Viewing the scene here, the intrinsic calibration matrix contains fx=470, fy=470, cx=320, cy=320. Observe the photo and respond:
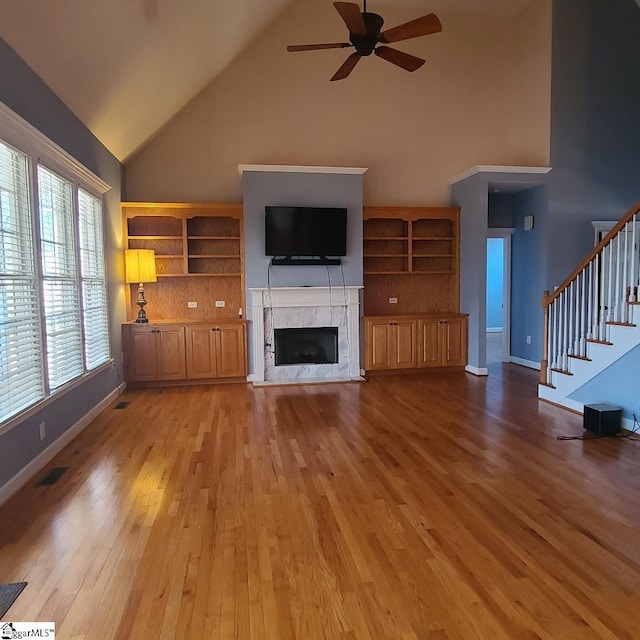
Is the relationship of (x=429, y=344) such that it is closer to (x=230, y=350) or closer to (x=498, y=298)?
(x=230, y=350)

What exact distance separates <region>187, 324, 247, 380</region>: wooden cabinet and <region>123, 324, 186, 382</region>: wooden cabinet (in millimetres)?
134

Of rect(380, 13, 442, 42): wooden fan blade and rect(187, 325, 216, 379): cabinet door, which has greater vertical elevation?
rect(380, 13, 442, 42): wooden fan blade

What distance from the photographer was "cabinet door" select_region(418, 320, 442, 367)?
673cm

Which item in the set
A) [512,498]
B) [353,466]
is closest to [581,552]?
[512,498]

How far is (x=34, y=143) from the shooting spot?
11.3 feet

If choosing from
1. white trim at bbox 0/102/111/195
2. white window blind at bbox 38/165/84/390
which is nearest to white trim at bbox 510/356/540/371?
white window blind at bbox 38/165/84/390

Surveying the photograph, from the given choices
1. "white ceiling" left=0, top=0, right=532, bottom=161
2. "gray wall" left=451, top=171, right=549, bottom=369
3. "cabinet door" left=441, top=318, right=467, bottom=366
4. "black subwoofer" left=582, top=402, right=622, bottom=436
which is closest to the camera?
"white ceiling" left=0, top=0, right=532, bottom=161

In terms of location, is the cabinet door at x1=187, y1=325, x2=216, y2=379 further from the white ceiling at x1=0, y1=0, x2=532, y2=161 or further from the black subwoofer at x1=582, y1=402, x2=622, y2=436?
the black subwoofer at x1=582, y1=402, x2=622, y2=436

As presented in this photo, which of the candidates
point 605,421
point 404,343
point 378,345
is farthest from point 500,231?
point 605,421

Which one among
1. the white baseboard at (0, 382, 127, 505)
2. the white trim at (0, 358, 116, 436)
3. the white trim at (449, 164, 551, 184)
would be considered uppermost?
the white trim at (449, 164, 551, 184)

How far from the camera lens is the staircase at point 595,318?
416 centimetres

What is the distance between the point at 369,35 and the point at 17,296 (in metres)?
3.43

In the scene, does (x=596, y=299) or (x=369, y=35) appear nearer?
(x=369, y=35)

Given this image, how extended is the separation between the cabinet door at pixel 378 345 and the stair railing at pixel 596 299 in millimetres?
2073
